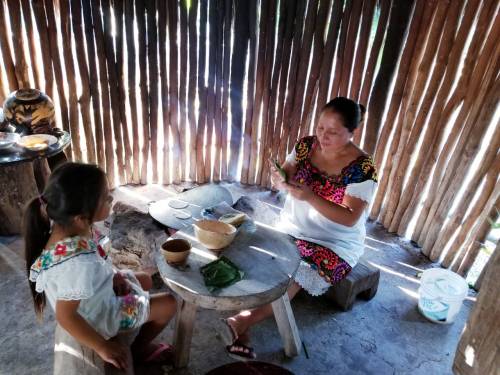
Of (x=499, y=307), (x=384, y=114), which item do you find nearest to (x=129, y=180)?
(x=384, y=114)

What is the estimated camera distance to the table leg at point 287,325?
9.00ft

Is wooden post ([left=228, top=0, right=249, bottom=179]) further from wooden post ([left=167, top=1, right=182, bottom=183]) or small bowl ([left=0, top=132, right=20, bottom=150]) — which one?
small bowl ([left=0, top=132, right=20, bottom=150])

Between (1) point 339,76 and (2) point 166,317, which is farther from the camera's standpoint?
(1) point 339,76

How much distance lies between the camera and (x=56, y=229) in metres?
1.95

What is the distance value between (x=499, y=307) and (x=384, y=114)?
10.2 feet

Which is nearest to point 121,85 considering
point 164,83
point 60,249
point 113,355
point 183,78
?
point 164,83

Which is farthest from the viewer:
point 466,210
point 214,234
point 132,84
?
point 132,84

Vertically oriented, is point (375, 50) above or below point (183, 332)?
above

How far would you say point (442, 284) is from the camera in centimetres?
330

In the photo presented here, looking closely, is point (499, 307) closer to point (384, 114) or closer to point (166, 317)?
point (166, 317)

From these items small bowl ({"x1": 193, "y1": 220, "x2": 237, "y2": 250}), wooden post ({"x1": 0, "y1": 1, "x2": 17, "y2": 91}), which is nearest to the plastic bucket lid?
small bowl ({"x1": 193, "y1": 220, "x2": 237, "y2": 250})

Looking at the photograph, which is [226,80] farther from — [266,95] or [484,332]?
[484,332]

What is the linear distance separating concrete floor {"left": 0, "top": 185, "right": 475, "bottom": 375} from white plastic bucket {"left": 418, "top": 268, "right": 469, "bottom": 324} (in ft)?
0.33

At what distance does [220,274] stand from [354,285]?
1469 mm
